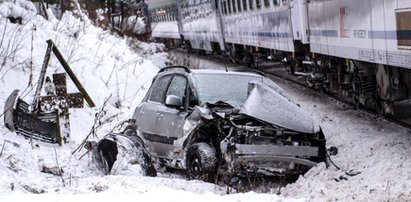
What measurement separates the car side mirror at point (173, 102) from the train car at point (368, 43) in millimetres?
2897

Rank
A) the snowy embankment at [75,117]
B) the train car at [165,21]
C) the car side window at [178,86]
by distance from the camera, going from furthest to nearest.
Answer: the train car at [165,21] → the car side window at [178,86] → the snowy embankment at [75,117]

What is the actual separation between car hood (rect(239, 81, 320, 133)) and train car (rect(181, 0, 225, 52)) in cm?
1973

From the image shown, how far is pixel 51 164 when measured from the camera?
9633 millimetres

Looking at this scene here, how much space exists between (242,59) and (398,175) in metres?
19.7

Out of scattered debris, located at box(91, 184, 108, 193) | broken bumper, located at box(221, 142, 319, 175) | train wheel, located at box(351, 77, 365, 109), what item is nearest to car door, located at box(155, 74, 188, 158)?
broken bumper, located at box(221, 142, 319, 175)

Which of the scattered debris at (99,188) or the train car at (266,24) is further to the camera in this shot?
the train car at (266,24)

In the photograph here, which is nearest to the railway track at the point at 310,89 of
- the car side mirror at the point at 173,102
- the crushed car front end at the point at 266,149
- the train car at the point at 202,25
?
the train car at the point at 202,25

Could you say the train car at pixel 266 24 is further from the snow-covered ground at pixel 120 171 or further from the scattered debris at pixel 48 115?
the scattered debris at pixel 48 115

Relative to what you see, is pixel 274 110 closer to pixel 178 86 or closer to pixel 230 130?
pixel 230 130

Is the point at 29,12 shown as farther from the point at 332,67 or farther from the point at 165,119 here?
the point at 165,119

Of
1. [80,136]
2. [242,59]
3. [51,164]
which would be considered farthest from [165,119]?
[242,59]

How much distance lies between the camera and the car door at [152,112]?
10.5 meters

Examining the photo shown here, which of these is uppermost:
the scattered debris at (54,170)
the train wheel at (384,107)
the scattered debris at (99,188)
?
the scattered debris at (99,188)

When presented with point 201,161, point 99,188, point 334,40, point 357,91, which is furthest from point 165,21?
point 99,188
